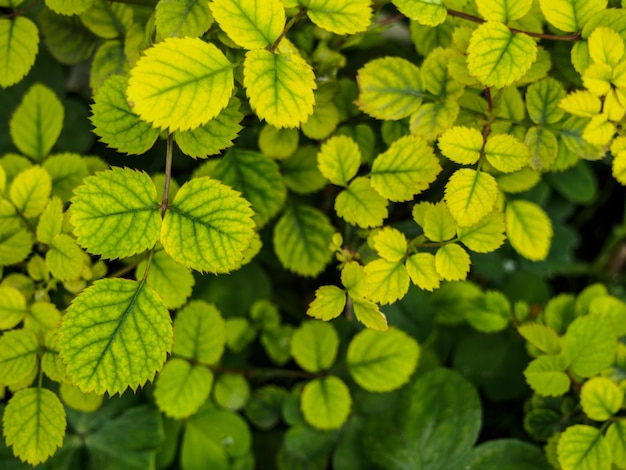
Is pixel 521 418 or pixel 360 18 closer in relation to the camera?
pixel 360 18

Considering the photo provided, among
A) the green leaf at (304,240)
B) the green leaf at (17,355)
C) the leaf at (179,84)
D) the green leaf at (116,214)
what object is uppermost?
the leaf at (179,84)

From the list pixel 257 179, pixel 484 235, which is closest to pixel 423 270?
pixel 484 235

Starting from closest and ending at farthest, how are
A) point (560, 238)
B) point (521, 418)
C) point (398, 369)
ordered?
point (398, 369) < point (521, 418) < point (560, 238)

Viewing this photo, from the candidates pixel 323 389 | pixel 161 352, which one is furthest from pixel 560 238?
pixel 161 352

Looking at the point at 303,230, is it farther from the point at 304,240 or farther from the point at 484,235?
the point at 484,235

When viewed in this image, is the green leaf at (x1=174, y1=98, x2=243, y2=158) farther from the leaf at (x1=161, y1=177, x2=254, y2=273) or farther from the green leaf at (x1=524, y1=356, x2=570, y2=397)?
the green leaf at (x1=524, y1=356, x2=570, y2=397)

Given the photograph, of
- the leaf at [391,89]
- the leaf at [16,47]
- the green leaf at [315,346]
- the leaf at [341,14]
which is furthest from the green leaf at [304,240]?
the leaf at [16,47]

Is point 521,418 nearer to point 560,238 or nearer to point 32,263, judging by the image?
point 560,238

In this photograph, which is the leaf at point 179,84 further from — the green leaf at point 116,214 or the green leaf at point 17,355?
the green leaf at point 17,355
